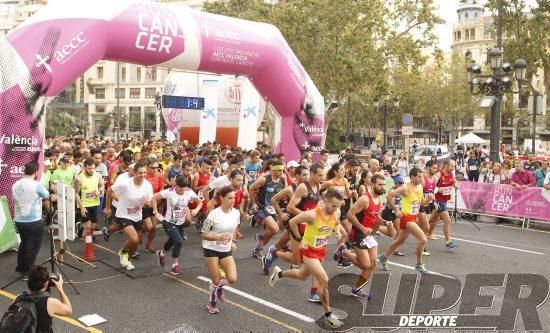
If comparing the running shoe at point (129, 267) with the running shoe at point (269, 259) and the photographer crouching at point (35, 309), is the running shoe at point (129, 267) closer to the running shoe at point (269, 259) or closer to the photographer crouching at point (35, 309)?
the running shoe at point (269, 259)

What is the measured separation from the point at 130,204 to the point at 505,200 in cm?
1050

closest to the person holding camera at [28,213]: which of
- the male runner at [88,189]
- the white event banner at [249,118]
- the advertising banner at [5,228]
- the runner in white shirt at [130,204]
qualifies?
the advertising banner at [5,228]

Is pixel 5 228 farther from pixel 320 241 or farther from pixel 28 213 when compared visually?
pixel 320 241

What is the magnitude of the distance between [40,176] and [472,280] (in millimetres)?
7899

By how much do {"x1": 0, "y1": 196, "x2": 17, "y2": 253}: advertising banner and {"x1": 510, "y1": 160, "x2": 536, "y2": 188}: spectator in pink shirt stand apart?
1200 cm

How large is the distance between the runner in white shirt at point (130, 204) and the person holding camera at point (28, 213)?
113cm

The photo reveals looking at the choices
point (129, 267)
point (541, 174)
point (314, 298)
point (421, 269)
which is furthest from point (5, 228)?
point (541, 174)

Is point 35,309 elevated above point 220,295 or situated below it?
above

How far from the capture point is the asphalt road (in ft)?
20.9

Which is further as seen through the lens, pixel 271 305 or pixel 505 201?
pixel 505 201

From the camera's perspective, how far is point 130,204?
837 cm


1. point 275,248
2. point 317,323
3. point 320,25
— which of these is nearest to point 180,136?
point 320,25

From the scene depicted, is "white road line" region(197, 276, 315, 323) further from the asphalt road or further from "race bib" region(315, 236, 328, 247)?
"race bib" region(315, 236, 328, 247)

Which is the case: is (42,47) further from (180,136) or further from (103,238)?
(180,136)
